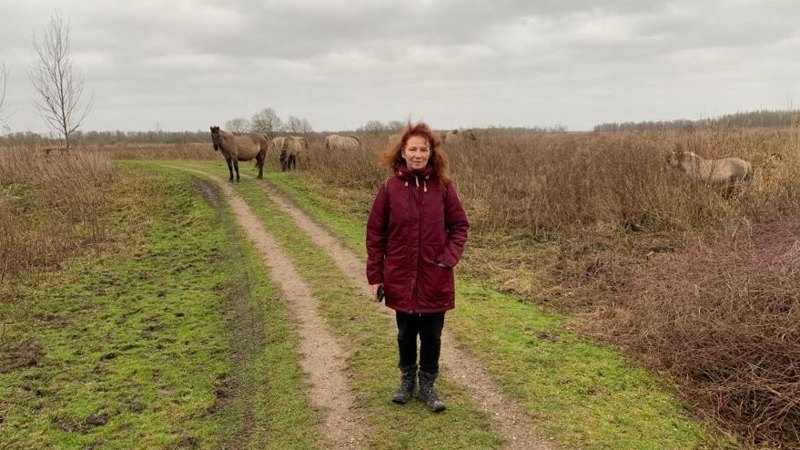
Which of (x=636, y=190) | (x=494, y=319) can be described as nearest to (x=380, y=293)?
(x=494, y=319)

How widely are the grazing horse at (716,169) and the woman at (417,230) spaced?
7.81m

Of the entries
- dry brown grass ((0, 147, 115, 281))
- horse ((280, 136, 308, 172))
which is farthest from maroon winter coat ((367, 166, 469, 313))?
horse ((280, 136, 308, 172))

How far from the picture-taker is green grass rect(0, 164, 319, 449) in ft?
14.4

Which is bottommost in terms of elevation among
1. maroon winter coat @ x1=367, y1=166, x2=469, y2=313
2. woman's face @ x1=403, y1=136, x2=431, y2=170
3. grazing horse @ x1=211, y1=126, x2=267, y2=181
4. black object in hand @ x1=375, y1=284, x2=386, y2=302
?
black object in hand @ x1=375, y1=284, x2=386, y2=302

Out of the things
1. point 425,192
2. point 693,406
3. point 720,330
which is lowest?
point 693,406

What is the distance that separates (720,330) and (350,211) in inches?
396

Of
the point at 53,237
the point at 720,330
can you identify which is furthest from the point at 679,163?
the point at 53,237

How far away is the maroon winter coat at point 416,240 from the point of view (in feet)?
13.0

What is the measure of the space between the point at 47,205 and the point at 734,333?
16484 mm

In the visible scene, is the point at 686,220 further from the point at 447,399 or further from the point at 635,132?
the point at 447,399

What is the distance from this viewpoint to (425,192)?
3969 mm

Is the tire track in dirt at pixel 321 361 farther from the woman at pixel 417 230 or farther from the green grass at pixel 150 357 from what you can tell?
the woman at pixel 417 230

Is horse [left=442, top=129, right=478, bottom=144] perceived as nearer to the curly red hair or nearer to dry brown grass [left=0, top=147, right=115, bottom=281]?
dry brown grass [left=0, top=147, right=115, bottom=281]

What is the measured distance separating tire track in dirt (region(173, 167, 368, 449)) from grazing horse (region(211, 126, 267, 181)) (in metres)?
8.33
